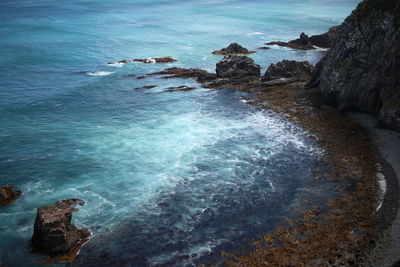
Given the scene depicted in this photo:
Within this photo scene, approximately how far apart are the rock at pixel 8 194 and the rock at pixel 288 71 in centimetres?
4476

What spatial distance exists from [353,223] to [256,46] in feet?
253

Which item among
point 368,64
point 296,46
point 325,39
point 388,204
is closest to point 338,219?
point 388,204

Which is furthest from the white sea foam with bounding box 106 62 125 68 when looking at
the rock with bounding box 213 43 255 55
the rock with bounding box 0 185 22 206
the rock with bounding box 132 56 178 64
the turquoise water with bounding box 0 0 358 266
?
the rock with bounding box 0 185 22 206

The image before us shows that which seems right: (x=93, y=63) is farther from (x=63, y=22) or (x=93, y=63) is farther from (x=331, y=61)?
(x=63, y=22)

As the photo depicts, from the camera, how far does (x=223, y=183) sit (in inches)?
1427

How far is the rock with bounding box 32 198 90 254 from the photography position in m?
26.1

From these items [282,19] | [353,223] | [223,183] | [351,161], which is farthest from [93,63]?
[282,19]

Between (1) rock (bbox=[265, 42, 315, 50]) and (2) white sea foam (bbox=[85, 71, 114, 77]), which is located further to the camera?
(1) rock (bbox=[265, 42, 315, 50])

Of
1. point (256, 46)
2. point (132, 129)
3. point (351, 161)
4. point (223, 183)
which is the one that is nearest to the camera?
point (223, 183)

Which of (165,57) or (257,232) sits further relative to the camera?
(165,57)

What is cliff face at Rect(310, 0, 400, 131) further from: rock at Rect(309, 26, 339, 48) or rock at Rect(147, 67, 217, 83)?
rock at Rect(309, 26, 339, 48)

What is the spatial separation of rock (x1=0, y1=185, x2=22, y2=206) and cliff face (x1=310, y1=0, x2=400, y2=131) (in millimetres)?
40796

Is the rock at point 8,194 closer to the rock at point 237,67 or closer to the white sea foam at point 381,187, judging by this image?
the white sea foam at point 381,187

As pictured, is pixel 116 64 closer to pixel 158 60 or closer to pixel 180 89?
pixel 158 60
